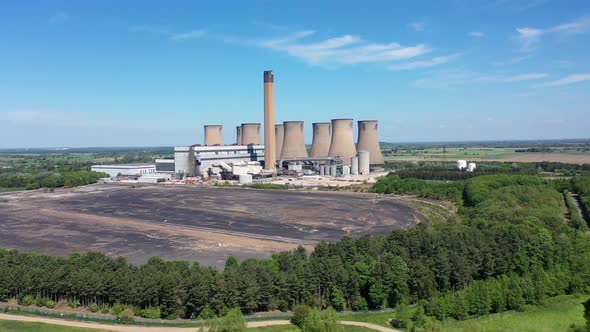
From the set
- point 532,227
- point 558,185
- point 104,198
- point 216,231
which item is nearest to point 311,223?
point 216,231

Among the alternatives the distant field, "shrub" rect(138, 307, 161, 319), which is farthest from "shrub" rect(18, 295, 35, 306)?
the distant field

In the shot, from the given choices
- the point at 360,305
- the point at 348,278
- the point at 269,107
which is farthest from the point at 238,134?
the point at 360,305

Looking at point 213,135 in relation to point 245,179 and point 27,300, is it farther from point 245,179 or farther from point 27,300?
point 27,300

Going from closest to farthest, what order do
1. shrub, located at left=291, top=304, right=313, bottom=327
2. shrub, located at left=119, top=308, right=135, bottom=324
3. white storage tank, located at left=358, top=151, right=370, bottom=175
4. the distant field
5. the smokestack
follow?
shrub, located at left=291, top=304, right=313, bottom=327, shrub, located at left=119, top=308, right=135, bottom=324, the smokestack, white storage tank, located at left=358, top=151, right=370, bottom=175, the distant field

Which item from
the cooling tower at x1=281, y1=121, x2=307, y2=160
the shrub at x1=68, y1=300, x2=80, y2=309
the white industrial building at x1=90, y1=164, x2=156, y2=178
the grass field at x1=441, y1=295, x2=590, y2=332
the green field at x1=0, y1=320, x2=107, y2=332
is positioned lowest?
the grass field at x1=441, y1=295, x2=590, y2=332

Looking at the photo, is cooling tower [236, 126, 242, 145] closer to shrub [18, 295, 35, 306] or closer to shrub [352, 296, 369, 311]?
shrub [18, 295, 35, 306]

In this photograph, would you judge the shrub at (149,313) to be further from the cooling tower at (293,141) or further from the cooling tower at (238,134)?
the cooling tower at (238,134)
